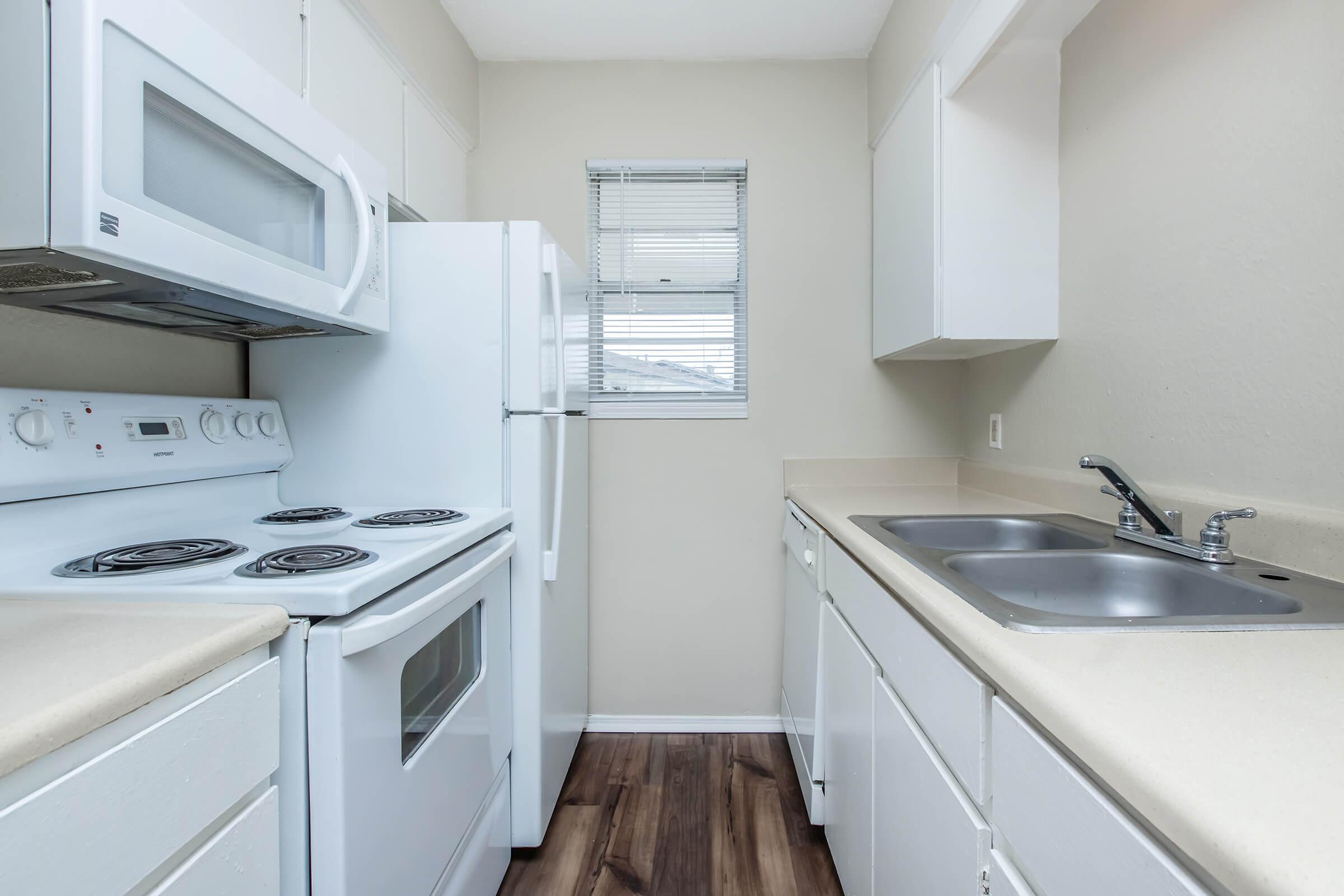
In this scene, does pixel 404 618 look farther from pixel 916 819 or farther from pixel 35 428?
pixel 916 819

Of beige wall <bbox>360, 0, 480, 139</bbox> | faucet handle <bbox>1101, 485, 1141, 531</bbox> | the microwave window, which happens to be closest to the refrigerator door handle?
the microwave window

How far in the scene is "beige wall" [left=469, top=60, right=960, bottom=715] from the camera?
87.5 inches

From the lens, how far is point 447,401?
1.54 meters

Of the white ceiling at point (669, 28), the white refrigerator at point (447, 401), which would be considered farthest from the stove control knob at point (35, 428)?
the white ceiling at point (669, 28)

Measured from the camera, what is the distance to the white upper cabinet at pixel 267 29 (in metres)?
1.02

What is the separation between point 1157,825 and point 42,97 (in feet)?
4.43

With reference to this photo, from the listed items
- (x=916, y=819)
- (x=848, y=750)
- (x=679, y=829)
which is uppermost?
(x=916, y=819)

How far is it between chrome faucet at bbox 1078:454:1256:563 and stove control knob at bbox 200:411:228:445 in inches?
70.7

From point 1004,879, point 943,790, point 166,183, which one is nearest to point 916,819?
point 943,790

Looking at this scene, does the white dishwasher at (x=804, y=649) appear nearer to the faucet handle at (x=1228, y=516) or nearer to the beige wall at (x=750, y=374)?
the beige wall at (x=750, y=374)

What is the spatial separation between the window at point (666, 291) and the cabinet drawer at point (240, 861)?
1.63 m

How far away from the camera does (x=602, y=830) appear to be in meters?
1.71

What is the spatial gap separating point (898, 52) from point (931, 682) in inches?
75.7

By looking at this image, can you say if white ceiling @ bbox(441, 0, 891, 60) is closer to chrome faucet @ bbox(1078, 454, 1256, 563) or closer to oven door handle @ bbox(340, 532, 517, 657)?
chrome faucet @ bbox(1078, 454, 1256, 563)
